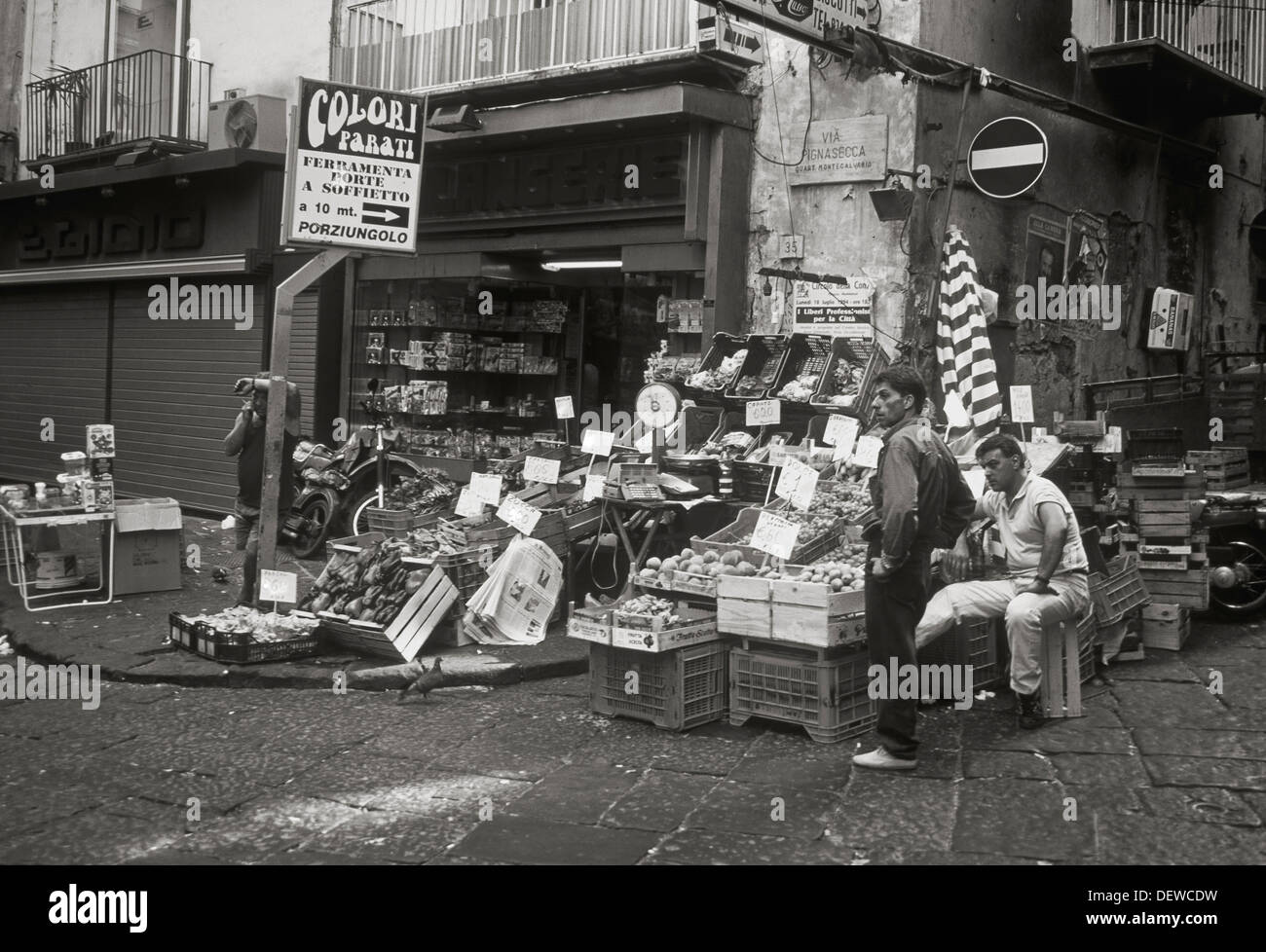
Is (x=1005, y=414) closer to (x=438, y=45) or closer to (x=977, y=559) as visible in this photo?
(x=977, y=559)

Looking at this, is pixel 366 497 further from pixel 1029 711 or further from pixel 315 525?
pixel 1029 711

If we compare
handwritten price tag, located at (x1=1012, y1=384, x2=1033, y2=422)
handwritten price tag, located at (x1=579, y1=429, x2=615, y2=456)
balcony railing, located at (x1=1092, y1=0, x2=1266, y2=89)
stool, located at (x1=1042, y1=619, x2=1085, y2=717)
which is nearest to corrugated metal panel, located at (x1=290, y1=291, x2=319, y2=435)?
handwritten price tag, located at (x1=579, y1=429, x2=615, y2=456)

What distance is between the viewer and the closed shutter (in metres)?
15.9

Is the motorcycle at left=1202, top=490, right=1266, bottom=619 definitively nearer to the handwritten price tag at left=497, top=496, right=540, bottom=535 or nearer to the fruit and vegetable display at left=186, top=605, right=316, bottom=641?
the handwritten price tag at left=497, top=496, right=540, bottom=535

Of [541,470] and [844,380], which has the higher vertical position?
[844,380]

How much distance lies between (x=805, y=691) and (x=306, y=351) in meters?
9.78

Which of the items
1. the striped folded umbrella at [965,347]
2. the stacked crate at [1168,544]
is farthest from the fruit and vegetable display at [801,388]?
the stacked crate at [1168,544]

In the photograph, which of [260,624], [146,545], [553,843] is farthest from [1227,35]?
[553,843]

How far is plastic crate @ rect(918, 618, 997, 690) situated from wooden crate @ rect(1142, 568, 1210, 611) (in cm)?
178

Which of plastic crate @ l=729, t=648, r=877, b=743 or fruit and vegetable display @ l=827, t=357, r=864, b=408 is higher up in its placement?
fruit and vegetable display @ l=827, t=357, r=864, b=408

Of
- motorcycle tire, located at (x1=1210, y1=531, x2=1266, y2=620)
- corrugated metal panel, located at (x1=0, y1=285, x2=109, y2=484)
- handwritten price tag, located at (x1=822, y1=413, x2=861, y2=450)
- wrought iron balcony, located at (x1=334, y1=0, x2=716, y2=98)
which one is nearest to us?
handwritten price tag, located at (x1=822, y1=413, x2=861, y2=450)

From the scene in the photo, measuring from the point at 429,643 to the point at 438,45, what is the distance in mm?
7401

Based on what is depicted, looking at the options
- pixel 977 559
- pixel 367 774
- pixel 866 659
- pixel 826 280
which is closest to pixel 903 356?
pixel 826 280

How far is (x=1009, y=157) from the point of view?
10.0 meters
